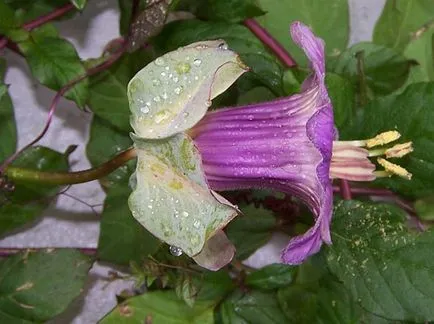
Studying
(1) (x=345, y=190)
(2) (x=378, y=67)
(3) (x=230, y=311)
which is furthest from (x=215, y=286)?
(2) (x=378, y=67)

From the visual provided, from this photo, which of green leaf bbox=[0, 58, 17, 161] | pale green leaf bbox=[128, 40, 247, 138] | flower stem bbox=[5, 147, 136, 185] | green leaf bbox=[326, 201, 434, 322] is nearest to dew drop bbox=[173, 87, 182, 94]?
pale green leaf bbox=[128, 40, 247, 138]

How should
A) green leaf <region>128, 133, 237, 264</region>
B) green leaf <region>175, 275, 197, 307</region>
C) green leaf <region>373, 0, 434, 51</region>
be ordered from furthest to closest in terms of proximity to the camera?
green leaf <region>373, 0, 434, 51</region> < green leaf <region>175, 275, 197, 307</region> < green leaf <region>128, 133, 237, 264</region>

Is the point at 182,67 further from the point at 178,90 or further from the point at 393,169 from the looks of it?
the point at 393,169

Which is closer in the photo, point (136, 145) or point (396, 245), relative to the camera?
point (136, 145)

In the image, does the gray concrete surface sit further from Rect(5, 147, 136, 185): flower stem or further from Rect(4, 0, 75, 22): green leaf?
Rect(5, 147, 136, 185): flower stem

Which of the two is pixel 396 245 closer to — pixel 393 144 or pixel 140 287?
pixel 393 144

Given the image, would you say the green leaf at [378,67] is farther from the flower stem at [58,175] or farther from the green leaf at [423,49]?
the flower stem at [58,175]

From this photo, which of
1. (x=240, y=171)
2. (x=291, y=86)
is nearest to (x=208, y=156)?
(x=240, y=171)
